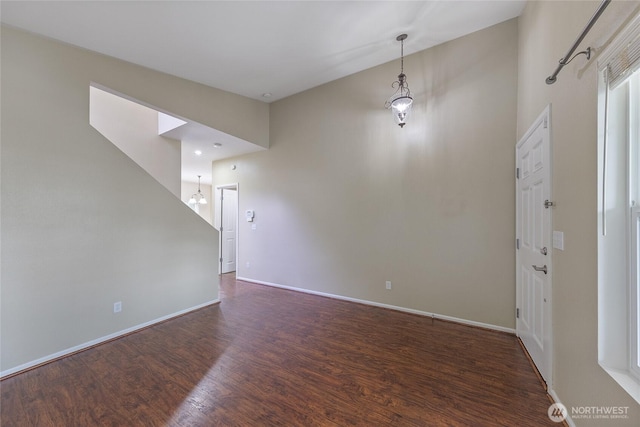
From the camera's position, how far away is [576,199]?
1.52 m

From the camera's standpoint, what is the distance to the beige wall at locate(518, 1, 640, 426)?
4.30 ft

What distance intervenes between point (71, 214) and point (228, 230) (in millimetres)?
3878

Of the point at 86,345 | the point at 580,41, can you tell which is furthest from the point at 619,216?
the point at 86,345

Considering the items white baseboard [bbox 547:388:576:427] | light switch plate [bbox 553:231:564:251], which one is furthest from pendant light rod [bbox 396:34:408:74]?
white baseboard [bbox 547:388:576:427]

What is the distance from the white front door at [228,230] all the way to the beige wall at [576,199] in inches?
229

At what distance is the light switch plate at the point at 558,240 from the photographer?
1704 millimetres

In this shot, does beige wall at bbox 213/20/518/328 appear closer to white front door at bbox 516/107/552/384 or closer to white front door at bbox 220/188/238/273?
white front door at bbox 516/107/552/384

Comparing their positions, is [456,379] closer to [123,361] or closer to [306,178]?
[123,361]

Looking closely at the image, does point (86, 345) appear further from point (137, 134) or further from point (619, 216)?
point (619, 216)

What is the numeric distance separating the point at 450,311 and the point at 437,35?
3.41 m

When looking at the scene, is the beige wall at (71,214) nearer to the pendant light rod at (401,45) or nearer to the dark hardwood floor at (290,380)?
the dark hardwood floor at (290,380)

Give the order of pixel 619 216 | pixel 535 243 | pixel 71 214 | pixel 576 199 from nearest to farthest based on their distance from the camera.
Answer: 1. pixel 619 216
2. pixel 576 199
3. pixel 535 243
4. pixel 71 214

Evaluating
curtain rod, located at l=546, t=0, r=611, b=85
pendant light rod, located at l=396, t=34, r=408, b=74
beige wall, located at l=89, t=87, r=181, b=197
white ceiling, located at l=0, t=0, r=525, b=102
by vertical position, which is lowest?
curtain rod, located at l=546, t=0, r=611, b=85

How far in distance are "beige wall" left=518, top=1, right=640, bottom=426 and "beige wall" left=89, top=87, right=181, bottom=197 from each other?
5007 mm
